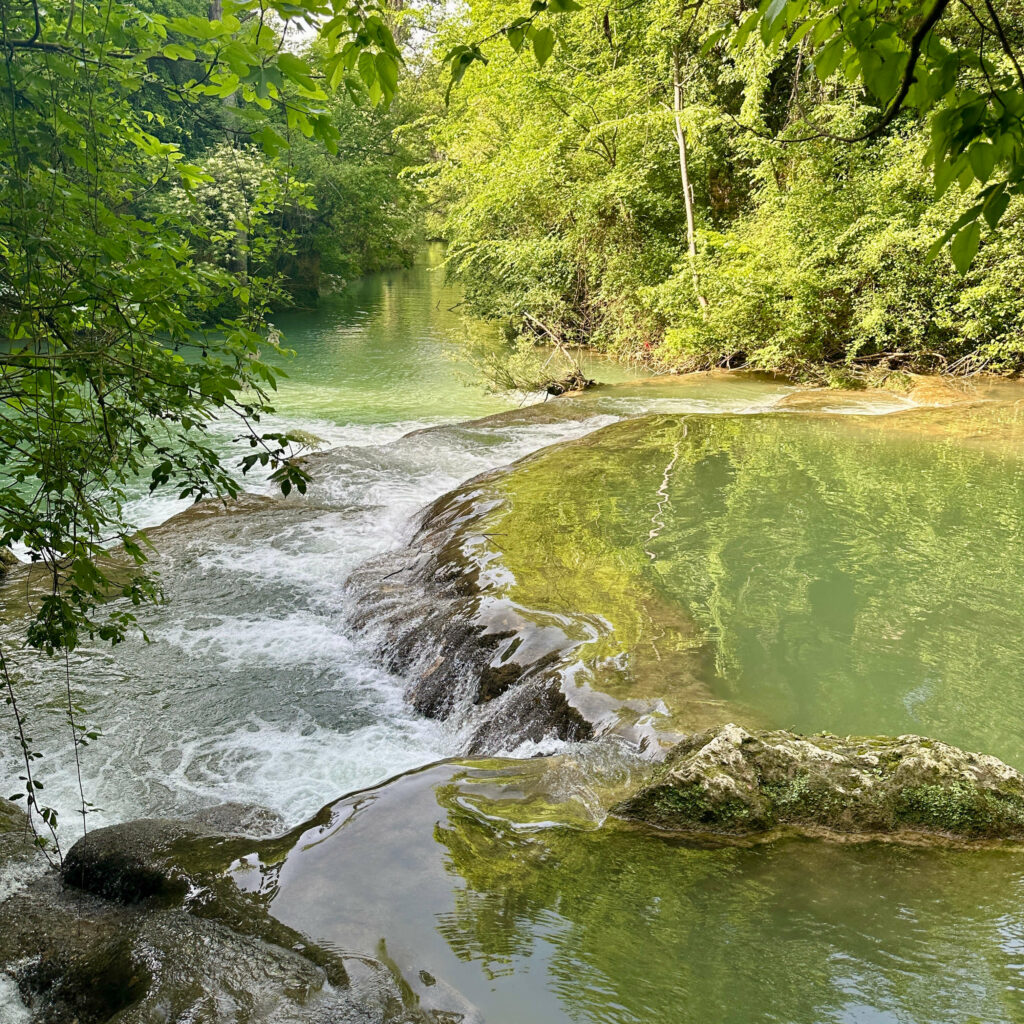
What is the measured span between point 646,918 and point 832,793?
47.9 inches

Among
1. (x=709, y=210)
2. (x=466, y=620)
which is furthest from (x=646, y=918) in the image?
(x=709, y=210)

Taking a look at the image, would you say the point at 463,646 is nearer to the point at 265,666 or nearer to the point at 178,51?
the point at 265,666

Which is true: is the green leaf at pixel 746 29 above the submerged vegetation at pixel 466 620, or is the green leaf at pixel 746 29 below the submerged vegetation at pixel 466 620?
above

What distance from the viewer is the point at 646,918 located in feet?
10.8

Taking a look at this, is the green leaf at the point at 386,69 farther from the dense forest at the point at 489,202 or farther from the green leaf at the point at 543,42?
the green leaf at the point at 543,42

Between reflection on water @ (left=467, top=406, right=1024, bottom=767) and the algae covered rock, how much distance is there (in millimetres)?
1003

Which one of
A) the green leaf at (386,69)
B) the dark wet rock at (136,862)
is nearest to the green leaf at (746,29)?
the green leaf at (386,69)

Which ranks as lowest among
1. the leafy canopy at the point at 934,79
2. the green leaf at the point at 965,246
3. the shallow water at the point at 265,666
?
the shallow water at the point at 265,666

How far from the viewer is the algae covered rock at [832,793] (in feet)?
12.7

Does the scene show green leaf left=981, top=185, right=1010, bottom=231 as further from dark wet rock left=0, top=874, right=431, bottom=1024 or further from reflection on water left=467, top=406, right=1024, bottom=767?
reflection on water left=467, top=406, right=1024, bottom=767

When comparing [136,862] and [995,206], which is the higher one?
[995,206]

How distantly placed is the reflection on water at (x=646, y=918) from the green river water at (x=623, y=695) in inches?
0.5

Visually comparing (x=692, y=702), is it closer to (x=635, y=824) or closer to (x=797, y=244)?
(x=635, y=824)

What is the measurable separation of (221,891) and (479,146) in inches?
970
